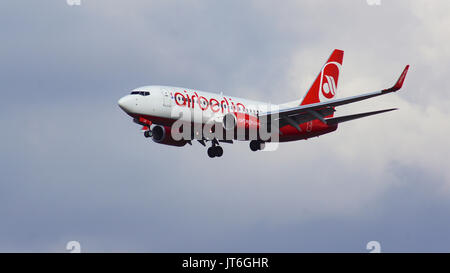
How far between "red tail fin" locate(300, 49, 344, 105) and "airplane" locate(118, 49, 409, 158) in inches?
179

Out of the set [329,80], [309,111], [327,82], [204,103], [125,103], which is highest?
[329,80]

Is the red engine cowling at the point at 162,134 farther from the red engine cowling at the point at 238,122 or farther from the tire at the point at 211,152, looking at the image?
the red engine cowling at the point at 238,122

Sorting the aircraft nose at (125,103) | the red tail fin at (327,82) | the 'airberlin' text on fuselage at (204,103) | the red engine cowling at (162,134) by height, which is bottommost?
the aircraft nose at (125,103)

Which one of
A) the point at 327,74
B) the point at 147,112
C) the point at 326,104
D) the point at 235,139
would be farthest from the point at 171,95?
the point at 327,74

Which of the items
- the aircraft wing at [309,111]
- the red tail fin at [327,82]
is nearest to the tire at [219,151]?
the aircraft wing at [309,111]

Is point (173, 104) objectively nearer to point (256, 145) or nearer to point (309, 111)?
point (256, 145)

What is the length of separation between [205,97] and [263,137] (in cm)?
697

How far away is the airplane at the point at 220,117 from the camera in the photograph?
63344 millimetres

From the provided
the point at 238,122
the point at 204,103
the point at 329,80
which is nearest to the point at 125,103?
the point at 204,103

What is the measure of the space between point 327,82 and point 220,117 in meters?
17.0

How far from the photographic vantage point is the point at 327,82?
79.8 meters

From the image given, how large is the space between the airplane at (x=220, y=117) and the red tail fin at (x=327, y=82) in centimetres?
456

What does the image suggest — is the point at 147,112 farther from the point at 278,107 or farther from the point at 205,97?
the point at 278,107

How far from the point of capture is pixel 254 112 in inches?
2803
